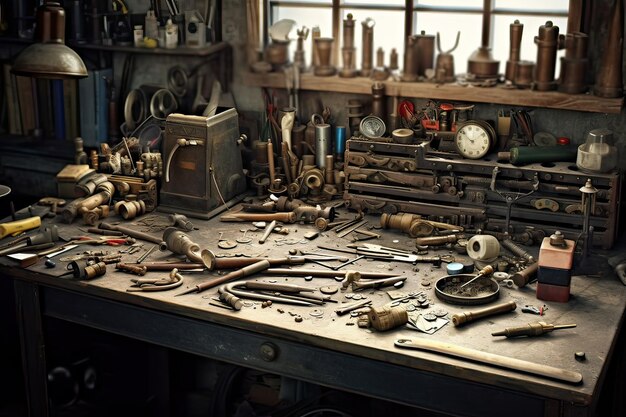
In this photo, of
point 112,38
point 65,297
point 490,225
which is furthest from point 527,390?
point 112,38

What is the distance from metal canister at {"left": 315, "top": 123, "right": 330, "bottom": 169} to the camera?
5.08m

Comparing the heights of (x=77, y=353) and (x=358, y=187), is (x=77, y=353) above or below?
below

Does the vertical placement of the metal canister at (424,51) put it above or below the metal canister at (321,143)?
above

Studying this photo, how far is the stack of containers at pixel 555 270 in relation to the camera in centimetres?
384

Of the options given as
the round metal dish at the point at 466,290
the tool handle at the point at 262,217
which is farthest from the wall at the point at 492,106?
the round metal dish at the point at 466,290

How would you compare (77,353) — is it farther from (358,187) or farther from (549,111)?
(549,111)

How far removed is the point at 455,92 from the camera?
4.82 meters

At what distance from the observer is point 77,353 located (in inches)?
203

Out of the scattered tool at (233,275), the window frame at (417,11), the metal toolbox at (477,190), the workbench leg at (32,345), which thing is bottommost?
the workbench leg at (32,345)

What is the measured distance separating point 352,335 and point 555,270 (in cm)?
90

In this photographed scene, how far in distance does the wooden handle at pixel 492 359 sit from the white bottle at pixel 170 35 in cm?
248

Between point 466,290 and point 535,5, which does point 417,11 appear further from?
point 466,290

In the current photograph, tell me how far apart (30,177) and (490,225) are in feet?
9.29

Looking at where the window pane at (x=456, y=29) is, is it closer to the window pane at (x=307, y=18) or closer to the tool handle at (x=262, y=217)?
the window pane at (x=307, y=18)
